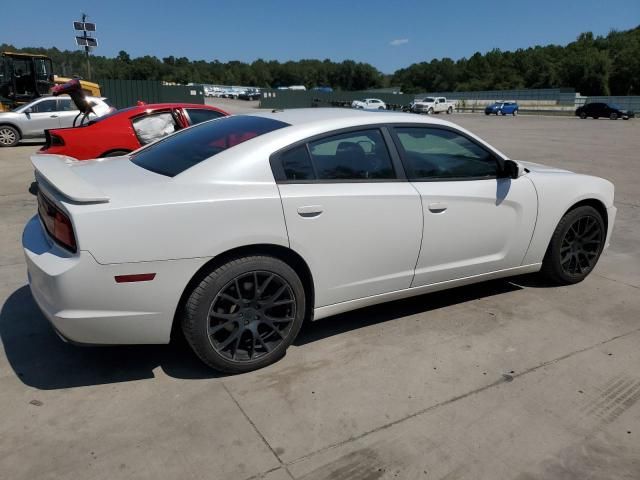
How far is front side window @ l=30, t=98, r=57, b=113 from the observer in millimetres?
14172

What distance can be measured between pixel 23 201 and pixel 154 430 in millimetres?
6248

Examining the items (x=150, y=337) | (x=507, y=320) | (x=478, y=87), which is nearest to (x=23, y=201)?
(x=150, y=337)

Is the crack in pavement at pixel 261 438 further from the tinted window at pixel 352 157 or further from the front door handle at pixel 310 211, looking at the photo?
the tinted window at pixel 352 157

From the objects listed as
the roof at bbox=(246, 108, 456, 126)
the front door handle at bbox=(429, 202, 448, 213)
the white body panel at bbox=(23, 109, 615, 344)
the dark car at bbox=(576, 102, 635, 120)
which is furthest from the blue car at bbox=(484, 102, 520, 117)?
the front door handle at bbox=(429, 202, 448, 213)

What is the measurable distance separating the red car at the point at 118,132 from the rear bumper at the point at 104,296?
487cm

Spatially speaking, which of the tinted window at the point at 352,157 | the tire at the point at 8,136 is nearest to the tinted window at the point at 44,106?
the tire at the point at 8,136

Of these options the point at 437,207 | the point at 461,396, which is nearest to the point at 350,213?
the point at 437,207

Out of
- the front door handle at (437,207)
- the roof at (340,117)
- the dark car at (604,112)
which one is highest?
the roof at (340,117)

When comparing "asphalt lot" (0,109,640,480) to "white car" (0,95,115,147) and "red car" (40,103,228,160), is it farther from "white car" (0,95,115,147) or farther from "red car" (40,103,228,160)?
"white car" (0,95,115,147)

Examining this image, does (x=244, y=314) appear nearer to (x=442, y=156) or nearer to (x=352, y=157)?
(x=352, y=157)

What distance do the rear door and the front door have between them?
0.46 ft

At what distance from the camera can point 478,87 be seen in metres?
110

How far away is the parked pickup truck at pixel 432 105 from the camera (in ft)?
163

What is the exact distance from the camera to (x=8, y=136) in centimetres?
1406
